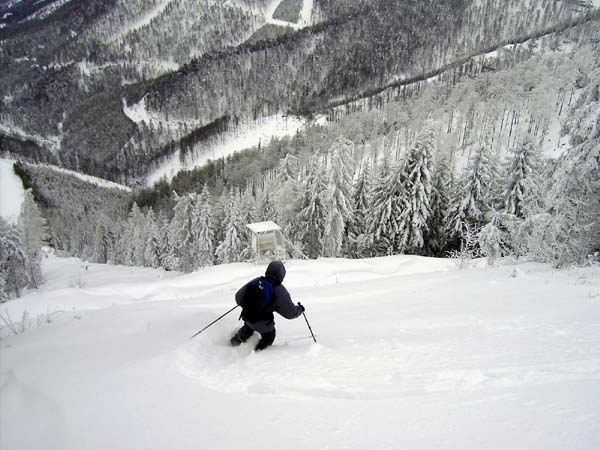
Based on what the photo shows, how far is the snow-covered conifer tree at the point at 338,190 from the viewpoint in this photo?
91.2ft

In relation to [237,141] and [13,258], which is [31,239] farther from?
[237,141]

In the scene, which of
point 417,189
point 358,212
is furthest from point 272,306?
point 358,212

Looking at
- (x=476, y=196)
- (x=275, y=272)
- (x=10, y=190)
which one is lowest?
(x=275, y=272)

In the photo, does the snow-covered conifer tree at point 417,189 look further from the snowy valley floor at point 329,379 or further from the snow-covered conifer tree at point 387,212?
the snowy valley floor at point 329,379

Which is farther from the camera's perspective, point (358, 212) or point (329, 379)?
point (358, 212)

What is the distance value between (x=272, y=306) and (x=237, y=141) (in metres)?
146

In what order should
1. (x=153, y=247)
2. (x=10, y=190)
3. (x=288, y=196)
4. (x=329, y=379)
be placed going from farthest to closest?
(x=10, y=190) → (x=153, y=247) → (x=288, y=196) → (x=329, y=379)

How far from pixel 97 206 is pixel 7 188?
24.8 metres

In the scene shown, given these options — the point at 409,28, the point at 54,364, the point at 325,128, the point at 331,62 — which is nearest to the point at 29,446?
the point at 54,364

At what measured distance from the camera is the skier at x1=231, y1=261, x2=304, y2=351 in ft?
15.2

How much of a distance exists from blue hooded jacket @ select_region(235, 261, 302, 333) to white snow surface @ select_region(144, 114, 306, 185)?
13258 cm

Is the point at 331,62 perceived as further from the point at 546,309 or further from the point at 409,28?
the point at 546,309

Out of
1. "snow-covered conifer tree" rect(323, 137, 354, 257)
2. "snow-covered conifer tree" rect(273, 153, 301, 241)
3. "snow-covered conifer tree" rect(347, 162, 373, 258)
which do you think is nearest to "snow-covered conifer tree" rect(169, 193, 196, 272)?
"snow-covered conifer tree" rect(273, 153, 301, 241)

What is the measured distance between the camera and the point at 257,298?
4.56 metres
